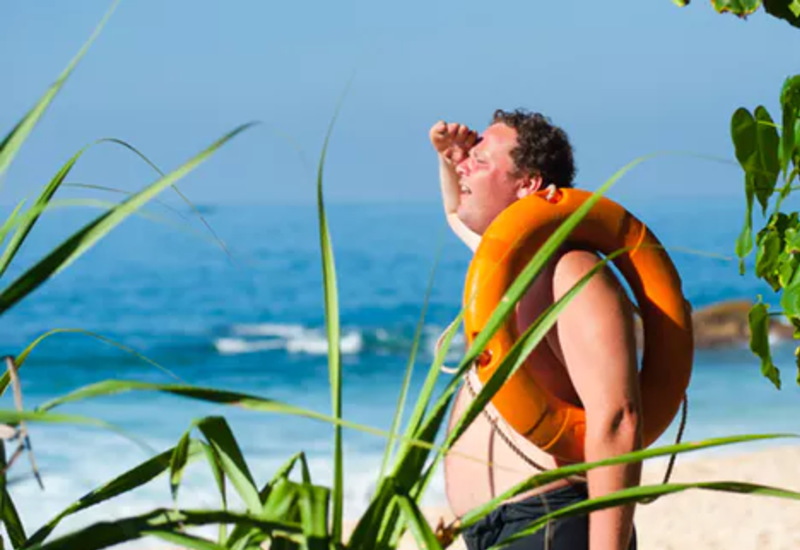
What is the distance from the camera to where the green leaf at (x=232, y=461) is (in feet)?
5.10

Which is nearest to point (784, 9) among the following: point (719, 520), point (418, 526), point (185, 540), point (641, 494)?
point (641, 494)

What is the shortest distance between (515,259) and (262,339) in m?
18.9

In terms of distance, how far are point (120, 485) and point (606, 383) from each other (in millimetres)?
833

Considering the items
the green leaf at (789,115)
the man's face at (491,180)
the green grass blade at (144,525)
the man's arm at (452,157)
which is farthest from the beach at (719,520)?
the green grass blade at (144,525)

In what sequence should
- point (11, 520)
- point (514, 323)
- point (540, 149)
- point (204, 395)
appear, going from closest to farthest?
point (204, 395), point (11, 520), point (514, 323), point (540, 149)

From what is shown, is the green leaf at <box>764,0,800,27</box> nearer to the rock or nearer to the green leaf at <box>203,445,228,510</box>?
the green leaf at <box>203,445,228,510</box>

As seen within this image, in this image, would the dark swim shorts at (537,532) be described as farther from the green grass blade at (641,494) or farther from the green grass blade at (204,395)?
the green grass blade at (204,395)

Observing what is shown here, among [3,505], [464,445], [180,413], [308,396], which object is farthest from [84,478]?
[3,505]

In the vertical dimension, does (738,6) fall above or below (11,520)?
above

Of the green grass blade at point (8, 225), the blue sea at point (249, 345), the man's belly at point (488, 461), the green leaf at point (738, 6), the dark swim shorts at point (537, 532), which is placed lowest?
the blue sea at point (249, 345)

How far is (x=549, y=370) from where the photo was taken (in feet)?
7.83

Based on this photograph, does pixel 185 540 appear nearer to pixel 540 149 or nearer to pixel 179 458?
pixel 179 458

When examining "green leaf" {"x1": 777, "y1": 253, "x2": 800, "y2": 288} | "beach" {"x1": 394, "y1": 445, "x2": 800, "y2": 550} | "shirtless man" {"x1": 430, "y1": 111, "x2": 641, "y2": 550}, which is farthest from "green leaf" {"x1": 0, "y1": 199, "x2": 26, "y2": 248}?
"beach" {"x1": 394, "y1": 445, "x2": 800, "y2": 550}

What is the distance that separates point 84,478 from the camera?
35.3 ft
